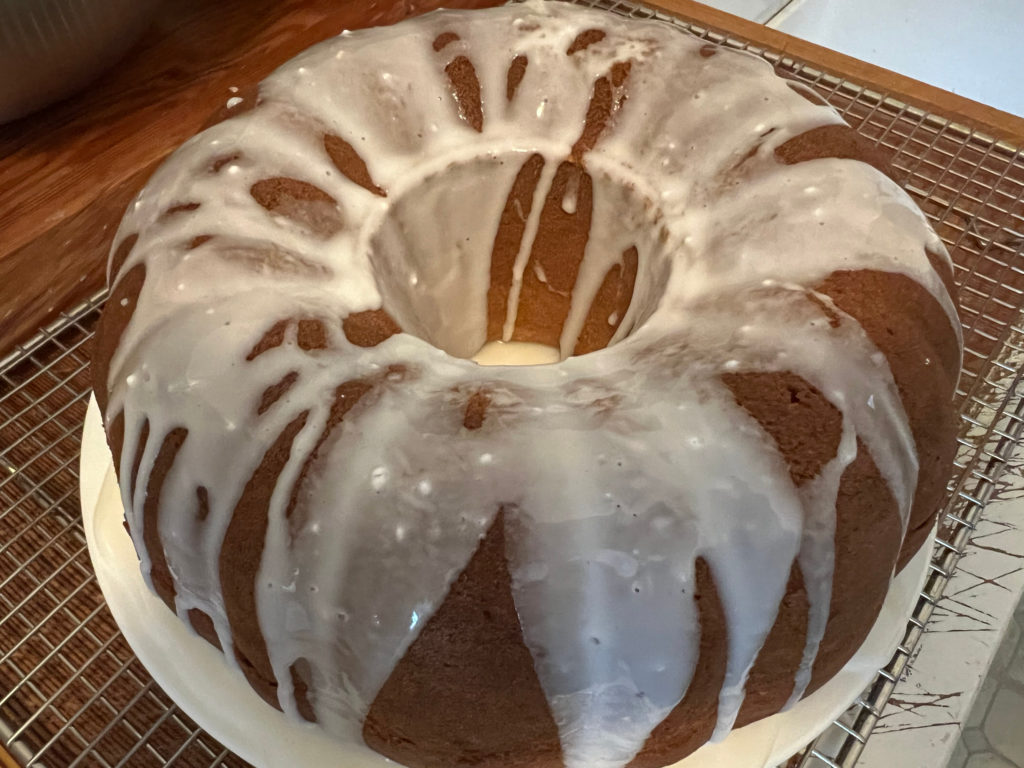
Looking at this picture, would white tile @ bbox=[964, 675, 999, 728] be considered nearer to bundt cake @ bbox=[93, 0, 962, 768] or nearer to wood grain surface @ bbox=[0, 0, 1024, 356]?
bundt cake @ bbox=[93, 0, 962, 768]

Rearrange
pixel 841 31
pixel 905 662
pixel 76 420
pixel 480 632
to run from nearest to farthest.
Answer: pixel 480 632
pixel 905 662
pixel 76 420
pixel 841 31

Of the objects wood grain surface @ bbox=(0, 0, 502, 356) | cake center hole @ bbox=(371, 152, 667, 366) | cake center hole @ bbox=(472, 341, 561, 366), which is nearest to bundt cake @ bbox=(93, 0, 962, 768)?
cake center hole @ bbox=(371, 152, 667, 366)

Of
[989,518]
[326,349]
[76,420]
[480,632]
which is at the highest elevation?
[326,349]

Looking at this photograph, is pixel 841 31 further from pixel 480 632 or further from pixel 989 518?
pixel 480 632

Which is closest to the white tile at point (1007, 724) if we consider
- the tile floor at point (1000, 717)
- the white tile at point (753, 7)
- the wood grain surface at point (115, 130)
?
the tile floor at point (1000, 717)

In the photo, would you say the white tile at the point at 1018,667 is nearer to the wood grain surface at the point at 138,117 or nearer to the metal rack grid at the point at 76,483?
the metal rack grid at the point at 76,483

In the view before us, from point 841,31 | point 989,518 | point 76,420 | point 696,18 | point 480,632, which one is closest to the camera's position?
point 480,632

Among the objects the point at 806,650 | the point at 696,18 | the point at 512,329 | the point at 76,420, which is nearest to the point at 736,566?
the point at 806,650
